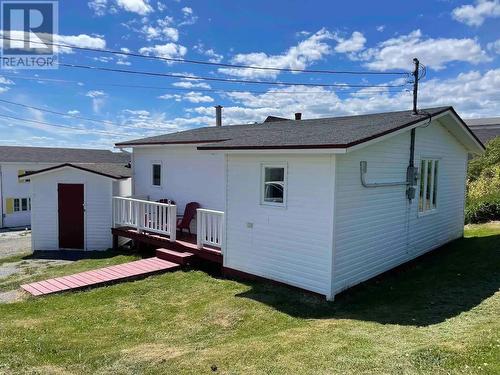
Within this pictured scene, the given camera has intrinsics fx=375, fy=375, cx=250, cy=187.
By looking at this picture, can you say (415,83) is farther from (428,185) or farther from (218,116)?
(218,116)

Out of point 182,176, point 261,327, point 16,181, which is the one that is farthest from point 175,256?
point 16,181

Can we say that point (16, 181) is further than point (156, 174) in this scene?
Yes

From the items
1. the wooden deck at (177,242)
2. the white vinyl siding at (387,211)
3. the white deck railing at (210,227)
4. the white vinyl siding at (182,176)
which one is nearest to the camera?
the white vinyl siding at (387,211)

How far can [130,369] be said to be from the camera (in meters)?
4.35

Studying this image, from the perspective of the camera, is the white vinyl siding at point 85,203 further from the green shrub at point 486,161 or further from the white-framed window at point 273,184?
the green shrub at point 486,161

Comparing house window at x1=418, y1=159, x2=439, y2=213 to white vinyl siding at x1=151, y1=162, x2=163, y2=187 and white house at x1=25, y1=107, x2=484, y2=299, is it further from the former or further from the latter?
white vinyl siding at x1=151, y1=162, x2=163, y2=187

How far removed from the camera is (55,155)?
27.8m

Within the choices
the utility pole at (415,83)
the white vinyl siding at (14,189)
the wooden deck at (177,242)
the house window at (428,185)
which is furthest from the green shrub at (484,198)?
the white vinyl siding at (14,189)

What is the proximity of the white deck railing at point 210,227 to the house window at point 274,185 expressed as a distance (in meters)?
1.42

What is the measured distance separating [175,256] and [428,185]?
6.75m

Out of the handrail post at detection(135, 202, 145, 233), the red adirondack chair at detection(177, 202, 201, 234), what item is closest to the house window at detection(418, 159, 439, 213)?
the red adirondack chair at detection(177, 202, 201, 234)

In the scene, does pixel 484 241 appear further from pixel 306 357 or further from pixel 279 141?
pixel 306 357

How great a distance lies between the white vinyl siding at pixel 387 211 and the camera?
22.2ft

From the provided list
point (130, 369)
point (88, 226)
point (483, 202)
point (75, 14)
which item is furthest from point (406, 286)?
point (75, 14)
